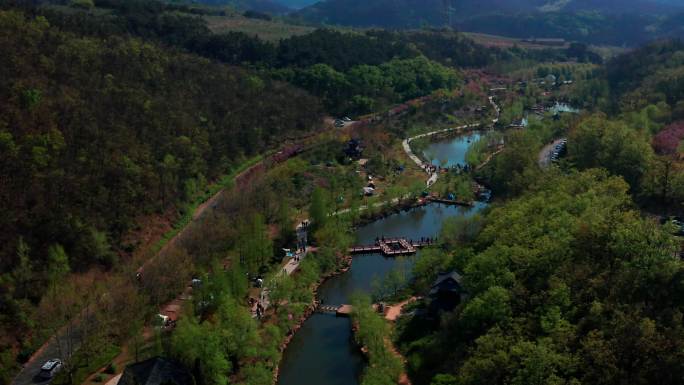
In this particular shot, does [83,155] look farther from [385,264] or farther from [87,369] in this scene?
[385,264]

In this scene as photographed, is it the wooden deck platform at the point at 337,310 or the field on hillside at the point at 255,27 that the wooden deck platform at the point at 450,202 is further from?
the field on hillside at the point at 255,27

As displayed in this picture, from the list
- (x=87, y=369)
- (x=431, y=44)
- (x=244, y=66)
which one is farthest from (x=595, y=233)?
(x=431, y=44)

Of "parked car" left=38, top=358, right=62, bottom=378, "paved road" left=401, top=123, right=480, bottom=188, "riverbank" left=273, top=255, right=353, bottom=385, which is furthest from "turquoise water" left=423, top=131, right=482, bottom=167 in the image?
"parked car" left=38, top=358, right=62, bottom=378

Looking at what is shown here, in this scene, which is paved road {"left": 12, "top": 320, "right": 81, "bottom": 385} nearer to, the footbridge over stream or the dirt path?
the dirt path

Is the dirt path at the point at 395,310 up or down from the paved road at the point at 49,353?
down

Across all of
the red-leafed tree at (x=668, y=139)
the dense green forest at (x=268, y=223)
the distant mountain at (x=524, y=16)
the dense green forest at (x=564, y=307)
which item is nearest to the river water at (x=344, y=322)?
the dense green forest at (x=268, y=223)

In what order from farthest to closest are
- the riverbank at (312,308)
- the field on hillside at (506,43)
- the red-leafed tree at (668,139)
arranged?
the field on hillside at (506,43) < the red-leafed tree at (668,139) < the riverbank at (312,308)
